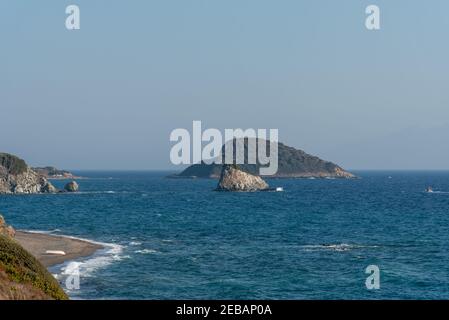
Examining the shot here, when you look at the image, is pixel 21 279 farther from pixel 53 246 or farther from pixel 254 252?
pixel 53 246

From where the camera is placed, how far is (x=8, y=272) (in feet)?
85.9

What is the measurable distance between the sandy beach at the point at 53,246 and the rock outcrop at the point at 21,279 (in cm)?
2561

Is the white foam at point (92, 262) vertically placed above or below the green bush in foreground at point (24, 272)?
below

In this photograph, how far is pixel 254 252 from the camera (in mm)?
68312

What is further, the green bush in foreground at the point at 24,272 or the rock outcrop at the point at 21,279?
the green bush in foreground at the point at 24,272

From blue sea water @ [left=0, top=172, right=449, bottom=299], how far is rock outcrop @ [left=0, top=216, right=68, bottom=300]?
11.1 m

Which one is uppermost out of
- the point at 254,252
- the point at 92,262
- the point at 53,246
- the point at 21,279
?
the point at 21,279

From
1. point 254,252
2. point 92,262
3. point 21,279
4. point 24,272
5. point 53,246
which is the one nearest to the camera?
point 21,279

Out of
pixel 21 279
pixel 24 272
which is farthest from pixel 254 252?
pixel 21 279

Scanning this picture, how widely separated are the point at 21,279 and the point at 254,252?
145 feet

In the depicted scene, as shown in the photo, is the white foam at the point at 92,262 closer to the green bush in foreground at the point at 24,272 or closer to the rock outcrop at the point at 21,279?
the green bush in foreground at the point at 24,272

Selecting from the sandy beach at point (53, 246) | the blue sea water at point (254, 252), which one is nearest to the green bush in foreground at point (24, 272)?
the blue sea water at point (254, 252)

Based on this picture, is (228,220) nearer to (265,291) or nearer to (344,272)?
(344,272)

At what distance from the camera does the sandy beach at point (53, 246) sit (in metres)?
60.0
